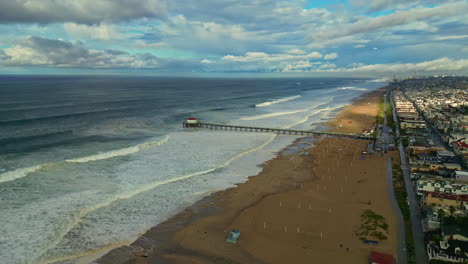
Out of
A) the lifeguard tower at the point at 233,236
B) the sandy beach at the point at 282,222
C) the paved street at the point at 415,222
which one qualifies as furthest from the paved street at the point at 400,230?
the lifeguard tower at the point at 233,236

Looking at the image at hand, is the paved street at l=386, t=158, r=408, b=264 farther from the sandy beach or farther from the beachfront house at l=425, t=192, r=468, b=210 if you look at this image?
the beachfront house at l=425, t=192, r=468, b=210

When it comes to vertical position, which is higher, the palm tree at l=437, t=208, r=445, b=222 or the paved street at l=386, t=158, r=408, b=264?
the palm tree at l=437, t=208, r=445, b=222

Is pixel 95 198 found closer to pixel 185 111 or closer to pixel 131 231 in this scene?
pixel 131 231

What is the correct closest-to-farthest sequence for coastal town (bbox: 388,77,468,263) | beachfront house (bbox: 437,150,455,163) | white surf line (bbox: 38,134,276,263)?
coastal town (bbox: 388,77,468,263), white surf line (bbox: 38,134,276,263), beachfront house (bbox: 437,150,455,163)

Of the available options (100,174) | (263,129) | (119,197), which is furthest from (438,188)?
(263,129)

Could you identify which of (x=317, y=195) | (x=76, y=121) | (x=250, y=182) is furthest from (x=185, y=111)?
(x=317, y=195)

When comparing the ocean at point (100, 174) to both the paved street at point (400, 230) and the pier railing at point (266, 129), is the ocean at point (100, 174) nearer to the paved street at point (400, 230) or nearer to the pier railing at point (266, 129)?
the pier railing at point (266, 129)

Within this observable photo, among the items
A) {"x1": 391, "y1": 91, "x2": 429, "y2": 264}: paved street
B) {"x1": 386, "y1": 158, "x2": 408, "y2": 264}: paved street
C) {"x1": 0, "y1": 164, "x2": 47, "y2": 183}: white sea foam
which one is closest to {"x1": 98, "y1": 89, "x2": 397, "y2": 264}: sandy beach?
{"x1": 386, "y1": 158, "x2": 408, "y2": 264}: paved street

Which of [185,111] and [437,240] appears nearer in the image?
[437,240]
